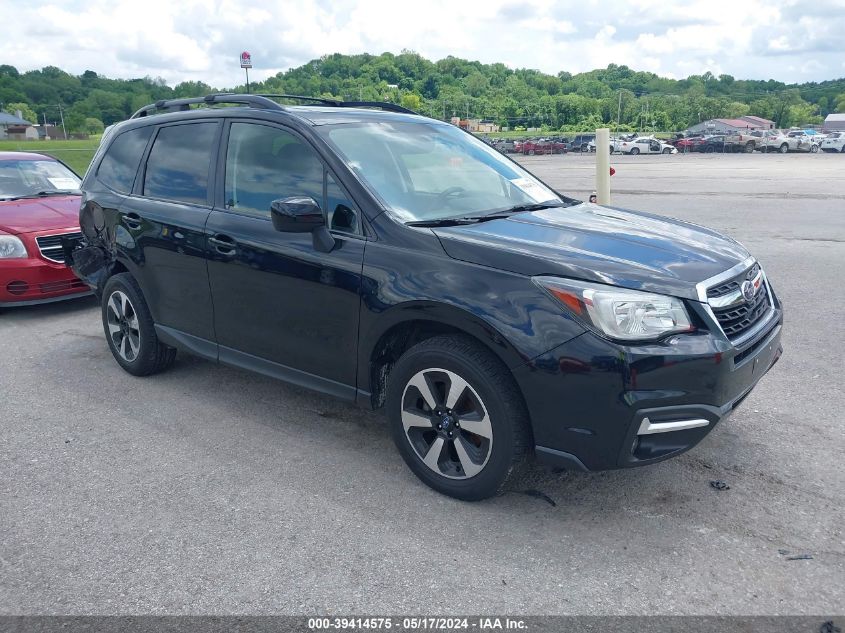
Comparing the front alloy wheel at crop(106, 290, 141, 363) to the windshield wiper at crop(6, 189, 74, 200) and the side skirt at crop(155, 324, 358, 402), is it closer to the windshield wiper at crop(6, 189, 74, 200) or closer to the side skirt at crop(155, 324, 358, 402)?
the side skirt at crop(155, 324, 358, 402)

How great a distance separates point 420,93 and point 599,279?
13434 centimetres

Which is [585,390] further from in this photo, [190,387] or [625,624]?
[190,387]

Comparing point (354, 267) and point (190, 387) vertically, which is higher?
point (354, 267)

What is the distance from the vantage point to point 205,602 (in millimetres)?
2816

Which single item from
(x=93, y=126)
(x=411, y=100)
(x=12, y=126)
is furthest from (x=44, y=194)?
(x=12, y=126)

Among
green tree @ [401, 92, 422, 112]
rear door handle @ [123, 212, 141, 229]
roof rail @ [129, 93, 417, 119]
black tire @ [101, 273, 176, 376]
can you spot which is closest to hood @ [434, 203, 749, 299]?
roof rail @ [129, 93, 417, 119]

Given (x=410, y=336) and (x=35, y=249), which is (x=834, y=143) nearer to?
(x=35, y=249)

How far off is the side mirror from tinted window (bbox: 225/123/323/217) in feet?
0.71

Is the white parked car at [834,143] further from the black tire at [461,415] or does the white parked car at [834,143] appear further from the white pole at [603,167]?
the black tire at [461,415]

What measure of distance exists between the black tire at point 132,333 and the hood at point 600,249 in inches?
104

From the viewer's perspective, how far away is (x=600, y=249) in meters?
3.38

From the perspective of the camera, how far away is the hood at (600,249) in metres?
3.13

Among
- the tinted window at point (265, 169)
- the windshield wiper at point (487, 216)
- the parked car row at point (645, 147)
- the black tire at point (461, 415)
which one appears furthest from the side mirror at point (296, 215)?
the parked car row at point (645, 147)

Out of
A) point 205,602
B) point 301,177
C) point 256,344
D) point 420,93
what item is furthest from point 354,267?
point 420,93
